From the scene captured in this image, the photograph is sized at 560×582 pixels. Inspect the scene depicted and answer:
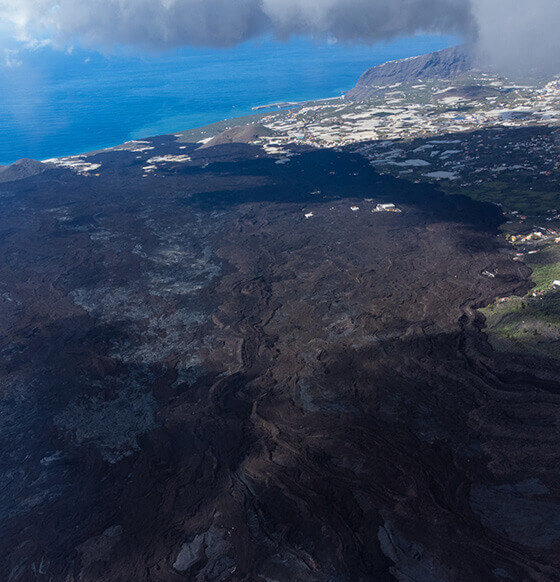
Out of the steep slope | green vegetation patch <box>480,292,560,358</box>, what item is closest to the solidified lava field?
green vegetation patch <box>480,292,560,358</box>

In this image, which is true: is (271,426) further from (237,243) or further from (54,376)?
(237,243)

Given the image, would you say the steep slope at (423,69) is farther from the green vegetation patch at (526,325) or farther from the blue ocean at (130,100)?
the green vegetation patch at (526,325)

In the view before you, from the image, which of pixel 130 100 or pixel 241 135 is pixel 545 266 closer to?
pixel 241 135

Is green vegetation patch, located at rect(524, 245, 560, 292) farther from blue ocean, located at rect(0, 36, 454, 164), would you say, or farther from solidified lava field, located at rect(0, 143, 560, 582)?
blue ocean, located at rect(0, 36, 454, 164)

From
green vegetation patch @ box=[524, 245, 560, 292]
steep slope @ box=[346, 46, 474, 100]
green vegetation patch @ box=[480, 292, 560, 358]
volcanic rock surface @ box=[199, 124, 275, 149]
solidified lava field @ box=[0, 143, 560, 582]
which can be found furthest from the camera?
steep slope @ box=[346, 46, 474, 100]

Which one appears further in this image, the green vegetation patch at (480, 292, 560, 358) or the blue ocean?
the blue ocean

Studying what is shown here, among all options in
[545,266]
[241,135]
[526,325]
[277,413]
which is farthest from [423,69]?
[277,413]

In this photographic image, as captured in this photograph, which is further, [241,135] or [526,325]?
[241,135]

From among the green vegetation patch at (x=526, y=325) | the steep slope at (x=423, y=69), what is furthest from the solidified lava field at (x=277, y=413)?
the steep slope at (x=423, y=69)
